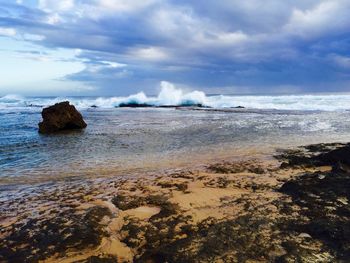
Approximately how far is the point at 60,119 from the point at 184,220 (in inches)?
575

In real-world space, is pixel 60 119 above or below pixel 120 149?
above

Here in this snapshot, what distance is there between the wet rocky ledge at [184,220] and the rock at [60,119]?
36.3ft

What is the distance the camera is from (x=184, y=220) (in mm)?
Answer: 4441

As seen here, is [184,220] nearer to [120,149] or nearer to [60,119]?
[120,149]

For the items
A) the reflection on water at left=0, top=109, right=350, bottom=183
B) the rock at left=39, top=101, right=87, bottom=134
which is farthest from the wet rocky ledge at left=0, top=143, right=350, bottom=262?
the rock at left=39, top=101, right=87, bottom=134

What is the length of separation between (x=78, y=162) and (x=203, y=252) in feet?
21.4

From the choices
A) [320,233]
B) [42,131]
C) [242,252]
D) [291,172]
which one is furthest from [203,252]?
[42,131]

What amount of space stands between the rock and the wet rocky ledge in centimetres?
1106

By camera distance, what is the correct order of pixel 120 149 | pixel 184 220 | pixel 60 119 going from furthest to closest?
pixel 60 119 → pixel 120 149 → pixel 184 220

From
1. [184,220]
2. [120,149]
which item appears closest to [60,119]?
[120,149]

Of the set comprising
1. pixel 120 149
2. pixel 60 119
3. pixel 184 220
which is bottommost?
pixel 120 149

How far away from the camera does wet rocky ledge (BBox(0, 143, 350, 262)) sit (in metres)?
3.58

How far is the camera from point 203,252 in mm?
3502

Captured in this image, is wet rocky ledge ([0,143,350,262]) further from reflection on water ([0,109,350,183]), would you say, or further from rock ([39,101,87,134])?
rock ([39,101,87,134])
